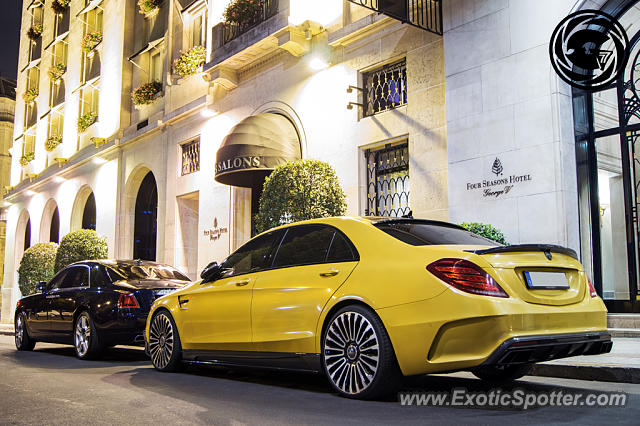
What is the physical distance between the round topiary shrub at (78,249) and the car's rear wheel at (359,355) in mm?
19905

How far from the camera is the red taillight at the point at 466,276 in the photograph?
4.27m

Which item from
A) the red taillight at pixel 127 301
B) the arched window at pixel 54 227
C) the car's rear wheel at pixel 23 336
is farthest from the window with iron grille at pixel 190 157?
the arched window at pixel 54 227

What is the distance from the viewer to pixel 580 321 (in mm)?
4594

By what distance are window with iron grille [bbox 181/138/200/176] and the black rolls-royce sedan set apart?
10354 mm

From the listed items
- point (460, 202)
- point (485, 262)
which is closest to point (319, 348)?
point (485, 262)

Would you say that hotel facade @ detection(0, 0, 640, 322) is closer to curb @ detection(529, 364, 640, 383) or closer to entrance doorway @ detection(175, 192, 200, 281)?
entrance doorway @ detection(175, 192, 200, 281)

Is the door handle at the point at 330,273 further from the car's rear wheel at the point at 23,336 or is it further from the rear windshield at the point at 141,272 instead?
the car's rear wheel at the point at 23,336

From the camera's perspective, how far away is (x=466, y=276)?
435 centimetres

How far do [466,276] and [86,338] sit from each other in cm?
642

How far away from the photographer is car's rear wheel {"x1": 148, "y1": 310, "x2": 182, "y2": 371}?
271 inches

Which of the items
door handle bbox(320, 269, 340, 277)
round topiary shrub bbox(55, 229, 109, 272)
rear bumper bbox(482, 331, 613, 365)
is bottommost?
rear bumper bbox(482, 331, 613, 365)

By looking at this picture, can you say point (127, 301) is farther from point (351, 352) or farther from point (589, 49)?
point (589, 49)

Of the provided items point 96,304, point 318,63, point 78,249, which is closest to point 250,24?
point 318,63

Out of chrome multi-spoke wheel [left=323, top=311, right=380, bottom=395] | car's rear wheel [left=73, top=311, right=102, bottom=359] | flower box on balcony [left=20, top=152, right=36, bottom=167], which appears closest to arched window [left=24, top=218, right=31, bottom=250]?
flower box on balcony [left=20, top=152, right=36, bottom=167]
